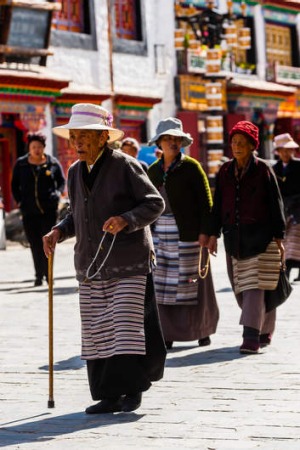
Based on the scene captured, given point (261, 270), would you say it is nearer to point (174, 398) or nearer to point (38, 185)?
point (174, 398)

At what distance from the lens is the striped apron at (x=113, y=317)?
7.62 metres

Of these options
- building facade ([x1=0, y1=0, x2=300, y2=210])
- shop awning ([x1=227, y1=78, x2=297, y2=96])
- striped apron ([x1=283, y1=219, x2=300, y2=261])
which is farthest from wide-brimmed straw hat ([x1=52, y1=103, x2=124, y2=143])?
shop awning ([x1=227, y1=78, x2=297, y2=96])

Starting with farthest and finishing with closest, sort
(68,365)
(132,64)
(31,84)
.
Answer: (132,64)
(31,84)
(68,365)

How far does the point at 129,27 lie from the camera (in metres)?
33.3

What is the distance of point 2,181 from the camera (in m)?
29.1

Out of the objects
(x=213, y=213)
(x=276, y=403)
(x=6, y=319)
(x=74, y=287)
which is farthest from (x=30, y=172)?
(x=276, y=403)

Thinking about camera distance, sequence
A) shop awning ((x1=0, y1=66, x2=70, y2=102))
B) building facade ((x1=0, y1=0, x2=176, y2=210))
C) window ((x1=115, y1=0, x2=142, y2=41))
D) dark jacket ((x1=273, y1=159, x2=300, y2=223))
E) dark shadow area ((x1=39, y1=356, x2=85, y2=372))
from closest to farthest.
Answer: dark shadow area ((x1=39, y1=356, x2=85, y2=372)), dark jacket ((x1=273, y1=159, x2=300, y2=223)), shop awning ((x1=0, y1=66, x2=70, y2=102)), building facade ((x1=0, y1=0, x2=176, y2=210)), window ((x1=115, y1=0, x2=142, y2=41))

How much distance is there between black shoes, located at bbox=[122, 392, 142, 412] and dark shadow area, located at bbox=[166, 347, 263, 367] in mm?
A: 1860

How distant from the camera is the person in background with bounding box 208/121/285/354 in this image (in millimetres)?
10031

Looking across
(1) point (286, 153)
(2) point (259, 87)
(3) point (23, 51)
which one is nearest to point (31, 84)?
(3) point (23, 51)

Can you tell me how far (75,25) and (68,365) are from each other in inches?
873

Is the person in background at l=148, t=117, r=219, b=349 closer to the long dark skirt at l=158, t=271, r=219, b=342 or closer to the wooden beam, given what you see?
the long dark skirt at l=158, t=271, r=219, b=342

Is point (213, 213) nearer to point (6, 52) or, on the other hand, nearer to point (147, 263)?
point (147, 263)

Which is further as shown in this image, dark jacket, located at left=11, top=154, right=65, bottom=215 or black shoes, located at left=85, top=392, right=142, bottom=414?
dark jacket, located at left=11, top=154, right=65, bottom=215
